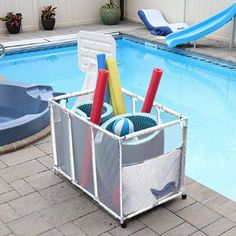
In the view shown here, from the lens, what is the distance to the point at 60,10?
11.2 metres

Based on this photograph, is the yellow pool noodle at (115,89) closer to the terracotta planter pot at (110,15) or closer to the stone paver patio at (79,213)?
the stone paver patio at (79,213)

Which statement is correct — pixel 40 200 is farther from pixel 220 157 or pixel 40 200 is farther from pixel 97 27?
pixel 97 27

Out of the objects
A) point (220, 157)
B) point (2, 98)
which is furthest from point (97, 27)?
point (220, 157)

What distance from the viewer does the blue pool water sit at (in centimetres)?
526

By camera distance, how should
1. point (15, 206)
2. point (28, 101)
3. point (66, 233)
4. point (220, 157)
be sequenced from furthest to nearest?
1. point (28, 101)
2. point (220, 157)
3. point (15, 206)
4. point (66, 233)

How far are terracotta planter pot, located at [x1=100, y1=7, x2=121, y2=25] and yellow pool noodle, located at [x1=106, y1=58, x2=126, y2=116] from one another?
7515mm

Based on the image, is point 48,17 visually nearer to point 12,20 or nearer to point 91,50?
point 12,20

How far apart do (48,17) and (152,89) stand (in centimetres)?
753

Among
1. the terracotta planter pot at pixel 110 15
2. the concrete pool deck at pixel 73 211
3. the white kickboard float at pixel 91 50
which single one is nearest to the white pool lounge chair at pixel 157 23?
the terracotta planter pot at pixel 110 15

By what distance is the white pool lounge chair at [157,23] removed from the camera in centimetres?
1007

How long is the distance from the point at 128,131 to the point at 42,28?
316 inches

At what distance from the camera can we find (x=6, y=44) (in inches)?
371

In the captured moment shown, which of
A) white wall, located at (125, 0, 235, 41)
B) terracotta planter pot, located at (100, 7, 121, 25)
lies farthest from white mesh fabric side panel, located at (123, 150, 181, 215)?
terracotta planter pot, located at (100, 7, 121, 25)

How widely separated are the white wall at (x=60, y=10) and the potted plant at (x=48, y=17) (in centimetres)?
18
